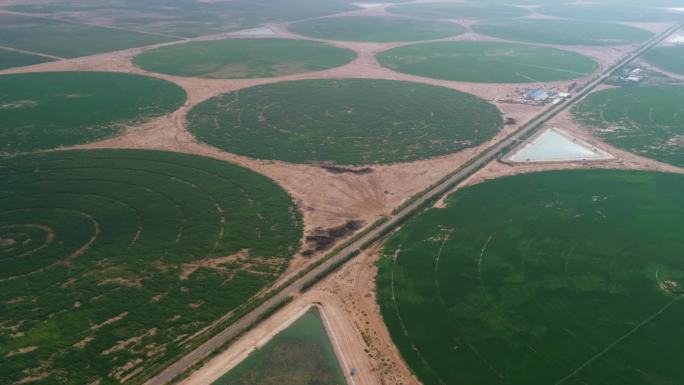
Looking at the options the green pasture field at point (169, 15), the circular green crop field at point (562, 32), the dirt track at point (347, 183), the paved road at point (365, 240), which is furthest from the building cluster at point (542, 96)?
the green pasture field at point (169, 15)

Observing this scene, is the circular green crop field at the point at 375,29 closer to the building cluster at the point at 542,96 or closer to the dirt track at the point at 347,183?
the dirt track at the point at 347,183

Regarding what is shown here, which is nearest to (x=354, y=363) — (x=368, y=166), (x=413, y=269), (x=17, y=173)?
(x=413, y=269)

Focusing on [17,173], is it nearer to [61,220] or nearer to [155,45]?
[61,220]

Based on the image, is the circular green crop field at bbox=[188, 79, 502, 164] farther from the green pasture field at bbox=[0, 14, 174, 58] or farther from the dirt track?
the green pasture field at bbox=[0, 14, 174, 58]

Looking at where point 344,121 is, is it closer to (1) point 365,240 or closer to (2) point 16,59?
(1) point 365,240

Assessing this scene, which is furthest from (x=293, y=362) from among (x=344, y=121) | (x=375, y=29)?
(x=375, y=29)
